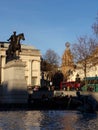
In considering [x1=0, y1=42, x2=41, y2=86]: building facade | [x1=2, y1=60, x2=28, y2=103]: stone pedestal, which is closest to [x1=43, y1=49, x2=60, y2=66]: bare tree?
[x1=0, y1=42, x2=41, y2=86]: building facade

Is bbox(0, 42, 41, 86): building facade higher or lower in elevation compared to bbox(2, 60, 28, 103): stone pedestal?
higher

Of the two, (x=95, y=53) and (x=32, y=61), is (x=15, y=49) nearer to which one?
(x=95, y=53)

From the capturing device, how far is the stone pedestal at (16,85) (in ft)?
160

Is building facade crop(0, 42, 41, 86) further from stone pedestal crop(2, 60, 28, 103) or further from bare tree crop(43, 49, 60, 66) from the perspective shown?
stone pedestal crop(2, 60, 28, 103)

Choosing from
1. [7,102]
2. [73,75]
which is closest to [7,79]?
[7,102]

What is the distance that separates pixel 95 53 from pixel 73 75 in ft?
206

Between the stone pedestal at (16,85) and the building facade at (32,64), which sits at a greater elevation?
the building facade at (32,64)

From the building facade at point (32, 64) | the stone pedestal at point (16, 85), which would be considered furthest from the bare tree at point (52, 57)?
the stone pedestal at point (16, 85)

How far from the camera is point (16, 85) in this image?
161 ft

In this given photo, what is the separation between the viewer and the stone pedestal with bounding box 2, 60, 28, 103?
48.7 metres

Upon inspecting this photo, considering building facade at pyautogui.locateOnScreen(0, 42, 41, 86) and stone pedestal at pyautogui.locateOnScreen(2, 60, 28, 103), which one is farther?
building facade at pyautogui.locateOnScreen(0, 42, 41, 86)

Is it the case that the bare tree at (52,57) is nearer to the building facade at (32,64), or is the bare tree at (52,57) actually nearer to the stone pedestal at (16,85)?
the building facade at (32,64)

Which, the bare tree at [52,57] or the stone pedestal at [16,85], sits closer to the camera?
the stone pedestal at [16,85]

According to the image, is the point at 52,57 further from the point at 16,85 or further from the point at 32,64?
the point at 16,85
